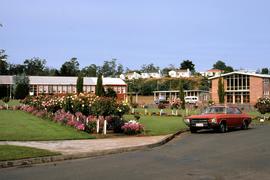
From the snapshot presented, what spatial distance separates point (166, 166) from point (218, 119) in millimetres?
11893

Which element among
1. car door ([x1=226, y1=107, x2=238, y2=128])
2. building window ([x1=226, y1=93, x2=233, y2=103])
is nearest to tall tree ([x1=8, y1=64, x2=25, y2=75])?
building window ([x1=226, y1=93, x2=233, y2=103])

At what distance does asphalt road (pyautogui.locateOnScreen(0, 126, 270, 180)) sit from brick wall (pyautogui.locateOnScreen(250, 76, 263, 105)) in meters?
69.0

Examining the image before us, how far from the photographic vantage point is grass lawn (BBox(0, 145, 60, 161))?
11.9 metres

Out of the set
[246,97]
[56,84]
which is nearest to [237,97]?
[246,97]

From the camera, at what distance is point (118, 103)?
2042 centimetres

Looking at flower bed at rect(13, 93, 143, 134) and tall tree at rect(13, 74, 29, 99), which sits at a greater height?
tall tree at rect(13, 74, 29, 99)

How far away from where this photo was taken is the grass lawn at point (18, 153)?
11945 mm

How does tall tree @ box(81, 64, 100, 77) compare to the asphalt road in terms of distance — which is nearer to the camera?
the asphalt road

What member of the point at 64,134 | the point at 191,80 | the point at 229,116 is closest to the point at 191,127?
the point at 229,116

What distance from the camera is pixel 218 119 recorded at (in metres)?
22.6

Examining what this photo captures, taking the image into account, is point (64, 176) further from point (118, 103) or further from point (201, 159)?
point (118, 103)

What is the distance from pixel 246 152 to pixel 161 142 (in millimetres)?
4107

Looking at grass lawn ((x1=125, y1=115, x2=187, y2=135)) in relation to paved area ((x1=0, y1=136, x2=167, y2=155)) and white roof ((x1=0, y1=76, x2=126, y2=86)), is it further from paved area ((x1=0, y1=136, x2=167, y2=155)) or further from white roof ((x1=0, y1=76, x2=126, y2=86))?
white roof ((x1=0, y1=76, x2=126, y2=86))

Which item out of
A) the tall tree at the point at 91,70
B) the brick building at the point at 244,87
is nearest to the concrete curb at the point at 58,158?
the brick building at the point at 244,87
